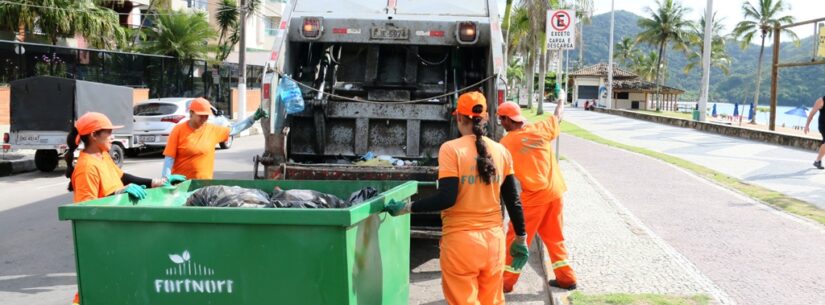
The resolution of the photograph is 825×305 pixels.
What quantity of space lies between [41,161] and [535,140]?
36.4ft

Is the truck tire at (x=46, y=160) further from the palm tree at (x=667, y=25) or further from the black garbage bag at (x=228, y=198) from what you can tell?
the palm tree at (x=667, y=25)

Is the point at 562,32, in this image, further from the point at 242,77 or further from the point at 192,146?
the point at 242,77

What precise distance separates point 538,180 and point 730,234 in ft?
9.83

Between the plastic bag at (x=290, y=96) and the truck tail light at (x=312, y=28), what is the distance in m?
0.66

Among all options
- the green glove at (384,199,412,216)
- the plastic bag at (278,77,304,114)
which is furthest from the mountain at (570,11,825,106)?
the green glove at (384,199,412,216)

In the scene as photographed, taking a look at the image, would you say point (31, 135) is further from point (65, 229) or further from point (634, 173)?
point (634, 173)

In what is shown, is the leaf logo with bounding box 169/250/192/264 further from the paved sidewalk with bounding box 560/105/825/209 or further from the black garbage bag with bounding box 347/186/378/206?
the paved sidewalk with bounding box 560/105/825/209

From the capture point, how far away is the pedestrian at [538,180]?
544 cm

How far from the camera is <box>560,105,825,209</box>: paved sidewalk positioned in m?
11.3

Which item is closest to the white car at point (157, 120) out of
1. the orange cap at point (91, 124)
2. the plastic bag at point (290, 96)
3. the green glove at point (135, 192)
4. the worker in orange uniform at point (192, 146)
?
the plastic bag at point (290, 96)

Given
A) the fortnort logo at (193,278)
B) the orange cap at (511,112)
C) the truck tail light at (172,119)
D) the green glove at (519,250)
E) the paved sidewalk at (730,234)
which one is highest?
the orange cap at (511,112)

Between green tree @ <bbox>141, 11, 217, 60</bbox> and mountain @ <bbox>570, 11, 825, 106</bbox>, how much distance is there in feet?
189

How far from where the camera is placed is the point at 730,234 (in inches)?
290

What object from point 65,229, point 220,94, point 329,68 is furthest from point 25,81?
point 220,94
